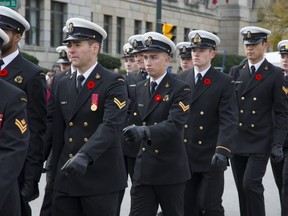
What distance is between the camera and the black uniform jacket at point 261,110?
796 centimetres

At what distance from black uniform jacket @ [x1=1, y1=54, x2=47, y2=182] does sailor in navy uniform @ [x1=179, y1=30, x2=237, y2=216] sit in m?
2.28

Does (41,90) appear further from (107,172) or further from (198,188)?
(198,188)

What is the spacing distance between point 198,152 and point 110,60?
22.6m

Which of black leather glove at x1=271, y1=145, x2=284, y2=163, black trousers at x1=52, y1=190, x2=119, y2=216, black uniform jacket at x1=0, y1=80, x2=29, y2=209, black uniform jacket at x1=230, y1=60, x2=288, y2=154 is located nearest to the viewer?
black uniform jacket at x1=0, y1=80, x2=29, y2=209

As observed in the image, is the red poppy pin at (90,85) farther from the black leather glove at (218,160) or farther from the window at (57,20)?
the window at (57,20)

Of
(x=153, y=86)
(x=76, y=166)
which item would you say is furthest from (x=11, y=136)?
(x=153, y=86)

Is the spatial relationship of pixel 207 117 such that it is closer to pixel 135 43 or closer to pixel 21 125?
pixel 135 43

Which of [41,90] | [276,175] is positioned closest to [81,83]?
[41,90]

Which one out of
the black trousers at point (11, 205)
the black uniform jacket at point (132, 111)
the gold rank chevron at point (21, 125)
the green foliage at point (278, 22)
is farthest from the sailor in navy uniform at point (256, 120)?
the green foliage at point (278, 22)

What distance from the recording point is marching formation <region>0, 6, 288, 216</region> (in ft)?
17.1

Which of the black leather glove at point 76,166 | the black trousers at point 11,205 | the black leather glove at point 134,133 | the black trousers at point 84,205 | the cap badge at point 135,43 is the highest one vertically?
the cap badge at point 135,43

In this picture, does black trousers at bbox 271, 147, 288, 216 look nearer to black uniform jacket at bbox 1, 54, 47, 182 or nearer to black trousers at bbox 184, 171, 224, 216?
black trousers at bbox 184, 171, 224, 216

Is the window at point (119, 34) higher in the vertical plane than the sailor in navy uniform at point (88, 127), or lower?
higher

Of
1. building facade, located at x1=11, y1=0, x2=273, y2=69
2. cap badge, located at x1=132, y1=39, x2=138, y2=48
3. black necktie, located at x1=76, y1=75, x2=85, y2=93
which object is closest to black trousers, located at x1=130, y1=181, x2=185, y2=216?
black necktie, located at x1=76, y1=75, x2=85, y2=93
